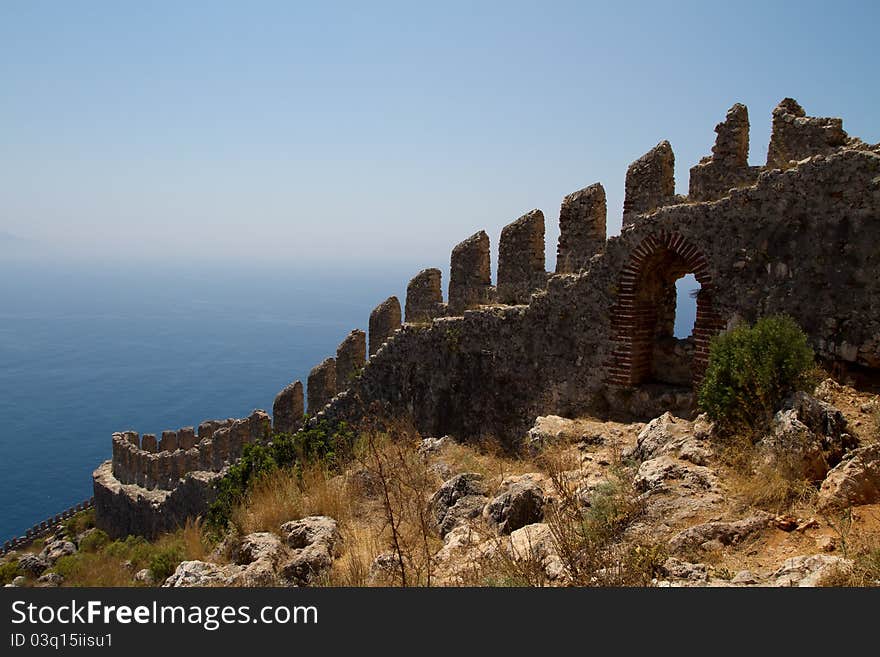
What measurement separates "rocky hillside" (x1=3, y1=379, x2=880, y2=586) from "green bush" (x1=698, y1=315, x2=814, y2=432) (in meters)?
0.26

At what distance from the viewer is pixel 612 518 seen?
5.77 m

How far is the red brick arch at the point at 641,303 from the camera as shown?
31.3 feet

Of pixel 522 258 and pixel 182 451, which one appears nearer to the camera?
pixel 522 258

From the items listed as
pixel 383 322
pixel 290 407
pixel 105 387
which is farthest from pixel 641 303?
pixel 105 387

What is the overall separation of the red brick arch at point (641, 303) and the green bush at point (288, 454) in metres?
5.37

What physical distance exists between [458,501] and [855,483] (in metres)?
3.98

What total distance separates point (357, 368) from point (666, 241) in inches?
302

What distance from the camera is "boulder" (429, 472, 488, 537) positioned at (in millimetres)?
7325

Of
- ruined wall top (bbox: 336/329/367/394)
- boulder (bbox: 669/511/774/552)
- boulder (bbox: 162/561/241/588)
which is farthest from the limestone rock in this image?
boulder (bbox: 669/511/774/552)

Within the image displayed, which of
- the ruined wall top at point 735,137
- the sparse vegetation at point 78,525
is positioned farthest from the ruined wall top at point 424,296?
the sparse vegetation at point 78,525

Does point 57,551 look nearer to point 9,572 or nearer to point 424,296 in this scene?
point 9,572

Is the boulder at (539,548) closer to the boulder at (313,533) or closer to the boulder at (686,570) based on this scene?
the boulder at (686,570)

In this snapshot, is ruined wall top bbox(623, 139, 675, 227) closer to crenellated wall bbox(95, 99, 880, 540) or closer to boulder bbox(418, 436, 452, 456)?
crenellated wall bbox(95, 99, 880, 540)

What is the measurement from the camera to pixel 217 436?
760 inches
